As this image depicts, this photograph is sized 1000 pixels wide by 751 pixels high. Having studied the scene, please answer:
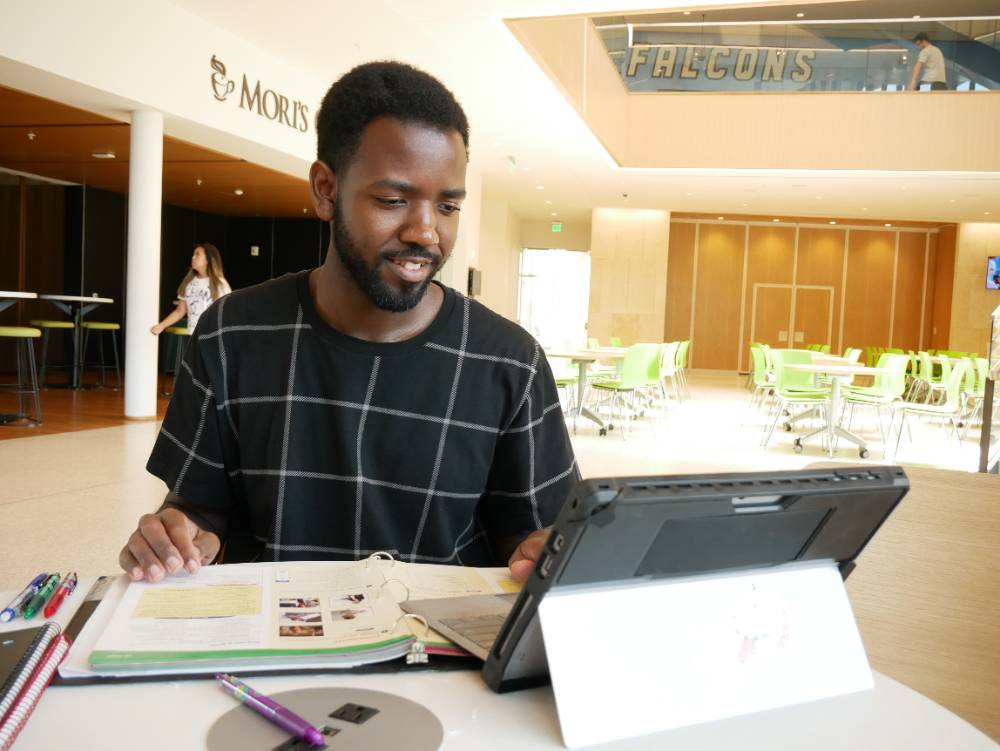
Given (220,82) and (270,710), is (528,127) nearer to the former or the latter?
(220,82)

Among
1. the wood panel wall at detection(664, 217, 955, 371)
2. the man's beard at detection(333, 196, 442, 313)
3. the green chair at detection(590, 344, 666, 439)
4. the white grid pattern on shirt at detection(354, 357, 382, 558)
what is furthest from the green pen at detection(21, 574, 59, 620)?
the wood panel wall at detection(664, 217, 955, 371)

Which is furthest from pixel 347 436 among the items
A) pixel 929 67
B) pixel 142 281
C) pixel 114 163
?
pixel 929 67

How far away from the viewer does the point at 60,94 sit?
661cm

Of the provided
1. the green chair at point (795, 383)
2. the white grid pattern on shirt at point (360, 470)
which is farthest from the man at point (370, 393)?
the green chair at point (795, 383)

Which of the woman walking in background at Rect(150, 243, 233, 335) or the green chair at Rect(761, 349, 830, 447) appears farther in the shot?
the green chair at Rect(761, 349, 830, 447)

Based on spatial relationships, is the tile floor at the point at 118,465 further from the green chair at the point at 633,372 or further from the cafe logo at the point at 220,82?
the cafe logo at the point at 220,82

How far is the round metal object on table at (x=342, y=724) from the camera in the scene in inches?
25.7

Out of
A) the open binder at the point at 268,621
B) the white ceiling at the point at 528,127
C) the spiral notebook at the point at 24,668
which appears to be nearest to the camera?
the spiral notebook at the point at 24,668

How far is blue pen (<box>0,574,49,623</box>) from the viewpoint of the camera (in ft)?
2.85

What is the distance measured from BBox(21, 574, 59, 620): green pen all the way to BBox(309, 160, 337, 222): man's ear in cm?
62

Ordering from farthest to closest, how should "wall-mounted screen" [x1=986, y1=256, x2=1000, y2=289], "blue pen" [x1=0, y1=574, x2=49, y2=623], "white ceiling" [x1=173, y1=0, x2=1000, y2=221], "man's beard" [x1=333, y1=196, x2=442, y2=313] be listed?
"wall-mounted screen" [x1=986, y1=256, x2=1000, y2=289]
"white ceiling" [x1=173, y1=0, x2=1000, y2=221]
"man's beard" [x1=333, y1=196, x2=442, y2=313]
"blue pen" [x1=0, y1=574, x2=49, y2=623]

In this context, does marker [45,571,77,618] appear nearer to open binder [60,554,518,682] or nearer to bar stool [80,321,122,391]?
open binder [60,554,518,682]

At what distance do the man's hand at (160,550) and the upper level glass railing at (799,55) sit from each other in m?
12.0

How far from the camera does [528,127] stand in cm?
1064
